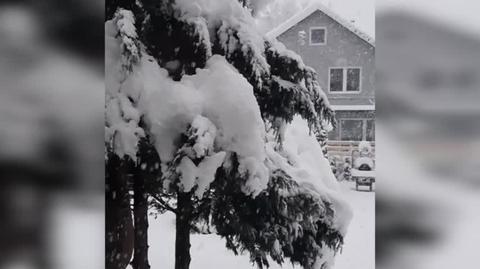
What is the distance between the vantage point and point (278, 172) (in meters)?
1.84

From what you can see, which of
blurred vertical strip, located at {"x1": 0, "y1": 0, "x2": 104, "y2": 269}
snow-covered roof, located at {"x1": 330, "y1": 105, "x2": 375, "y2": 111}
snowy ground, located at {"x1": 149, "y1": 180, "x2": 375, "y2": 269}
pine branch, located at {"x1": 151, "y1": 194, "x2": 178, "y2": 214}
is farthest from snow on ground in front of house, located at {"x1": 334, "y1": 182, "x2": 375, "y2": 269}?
blurred vertical strip, located at {"x1": 0, "y1": 0, "x2": 104, "y2": 269}

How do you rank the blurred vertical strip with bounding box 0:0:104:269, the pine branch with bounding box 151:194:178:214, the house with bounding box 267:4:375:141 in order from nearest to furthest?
the blurred vertical strip with bounding box 0:0:104:269 → the house with bounding box 267:4:375:141 → the pine branch with bounding box 151:194:178:214

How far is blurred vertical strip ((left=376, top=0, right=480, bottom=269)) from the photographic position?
1.48 meters

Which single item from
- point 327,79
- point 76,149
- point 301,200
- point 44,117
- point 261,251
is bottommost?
point 261,251

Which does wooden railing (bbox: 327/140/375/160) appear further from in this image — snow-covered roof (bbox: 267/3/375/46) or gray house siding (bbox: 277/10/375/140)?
snow-covered roof (bbox: 267/3/375/46)

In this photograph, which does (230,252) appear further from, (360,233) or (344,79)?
(344,79)

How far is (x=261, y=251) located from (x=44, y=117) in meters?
0.89

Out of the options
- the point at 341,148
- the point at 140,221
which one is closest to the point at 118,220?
the point at 140,221

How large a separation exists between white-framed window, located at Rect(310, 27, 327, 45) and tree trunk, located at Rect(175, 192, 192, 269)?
72cm

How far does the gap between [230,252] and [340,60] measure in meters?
0.80

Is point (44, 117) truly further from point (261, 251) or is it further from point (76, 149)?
point (261, 251)

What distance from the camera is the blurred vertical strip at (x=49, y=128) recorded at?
158 cm

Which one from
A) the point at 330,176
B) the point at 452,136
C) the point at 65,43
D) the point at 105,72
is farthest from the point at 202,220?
the point at 452,136

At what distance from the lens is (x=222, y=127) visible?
1.84 metres
